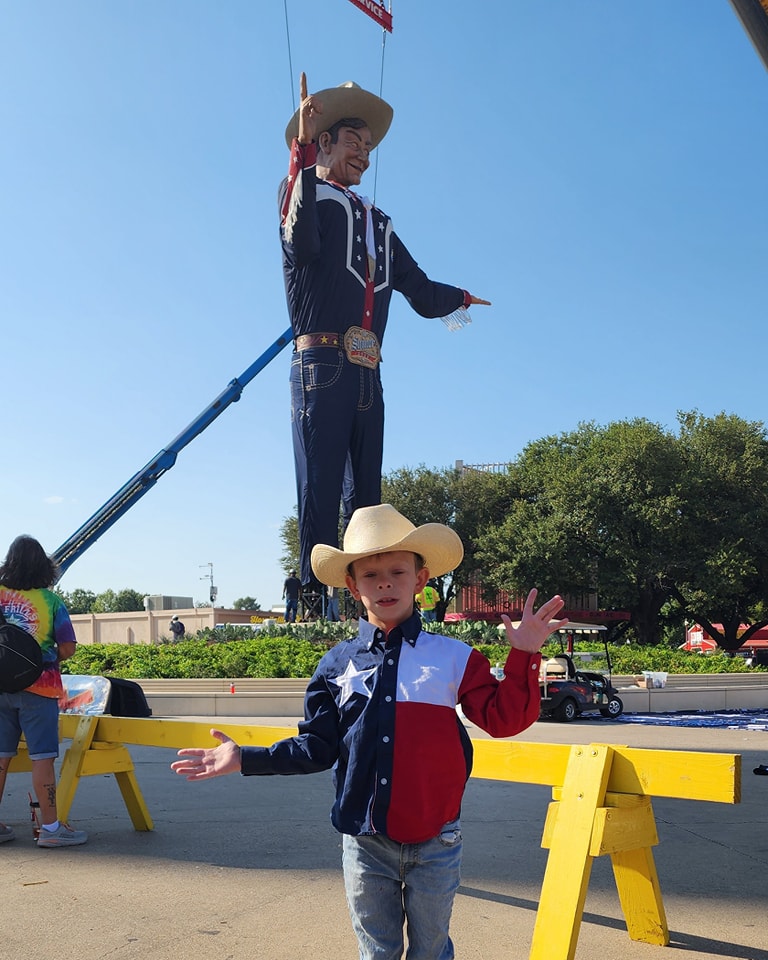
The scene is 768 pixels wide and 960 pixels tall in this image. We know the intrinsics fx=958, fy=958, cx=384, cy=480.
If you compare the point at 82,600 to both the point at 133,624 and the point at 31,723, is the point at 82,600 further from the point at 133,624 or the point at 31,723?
the point at 31,723

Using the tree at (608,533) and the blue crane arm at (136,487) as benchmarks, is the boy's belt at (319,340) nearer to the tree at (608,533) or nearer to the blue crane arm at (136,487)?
the blue crane arm at (136,487)

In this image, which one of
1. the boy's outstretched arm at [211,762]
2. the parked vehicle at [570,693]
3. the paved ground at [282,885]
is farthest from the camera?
the parked vehicle at [570,693]

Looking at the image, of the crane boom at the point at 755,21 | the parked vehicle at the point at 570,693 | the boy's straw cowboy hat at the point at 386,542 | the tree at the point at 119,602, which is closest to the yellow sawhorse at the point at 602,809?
the boy's straw cowboy hat at the point at 386,542

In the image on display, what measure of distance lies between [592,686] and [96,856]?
1027cm

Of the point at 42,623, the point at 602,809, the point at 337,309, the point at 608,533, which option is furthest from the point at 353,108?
the point at 608,533

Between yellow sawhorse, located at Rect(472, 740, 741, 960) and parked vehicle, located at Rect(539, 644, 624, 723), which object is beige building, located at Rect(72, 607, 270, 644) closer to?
parked vehicle, located at Rect(539, 644, 624, 723)

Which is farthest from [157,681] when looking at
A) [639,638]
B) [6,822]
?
[639,638]

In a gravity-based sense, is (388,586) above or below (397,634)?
above

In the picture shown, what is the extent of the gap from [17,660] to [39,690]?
0.25 metres

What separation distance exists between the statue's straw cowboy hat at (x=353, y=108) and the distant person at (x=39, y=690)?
9.84 metres

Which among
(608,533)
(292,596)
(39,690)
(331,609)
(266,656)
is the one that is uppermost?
(608,533)

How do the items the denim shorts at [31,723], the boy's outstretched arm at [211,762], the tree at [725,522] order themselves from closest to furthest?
the boy's outstretched arm at [211,762], the denim shorts at [31,723], the tree at [725,522]

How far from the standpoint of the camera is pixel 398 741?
2629mm

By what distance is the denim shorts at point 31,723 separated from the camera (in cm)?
536
